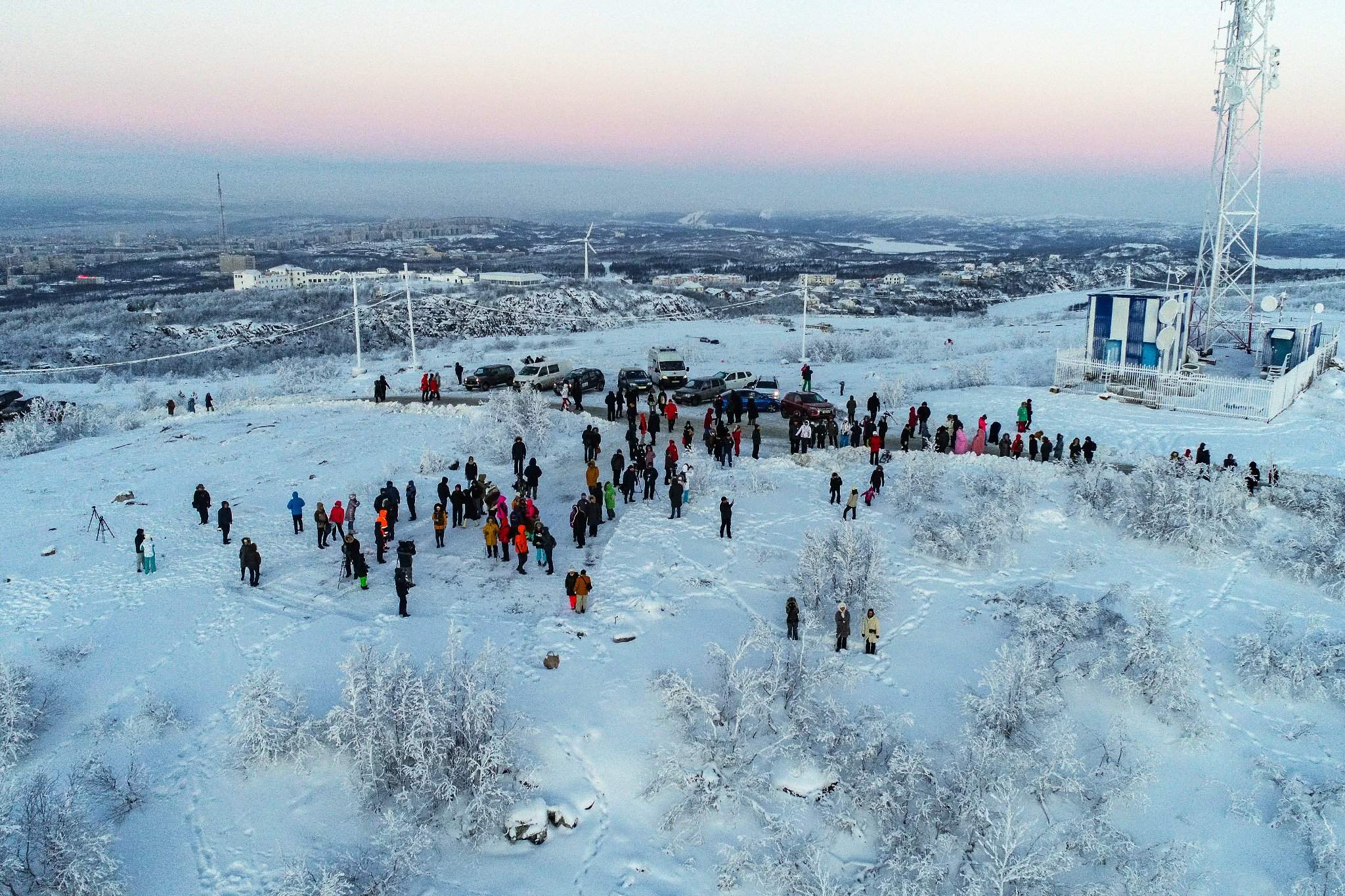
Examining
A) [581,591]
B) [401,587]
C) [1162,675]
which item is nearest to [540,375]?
[401,587]

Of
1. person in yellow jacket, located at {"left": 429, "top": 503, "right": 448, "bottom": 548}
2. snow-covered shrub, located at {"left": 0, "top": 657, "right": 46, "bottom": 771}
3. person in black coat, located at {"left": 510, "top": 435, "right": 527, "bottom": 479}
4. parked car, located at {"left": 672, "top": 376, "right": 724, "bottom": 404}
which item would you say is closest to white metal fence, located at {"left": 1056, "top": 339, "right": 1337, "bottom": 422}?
parked car, located at {"left": 672, "top": 376, "right": 724, "bottom": 404}

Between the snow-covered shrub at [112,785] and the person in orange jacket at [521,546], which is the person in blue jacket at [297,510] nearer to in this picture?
the person in orange jacket at [521,546]

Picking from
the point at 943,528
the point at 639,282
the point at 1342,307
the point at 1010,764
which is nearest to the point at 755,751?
the point at 1010,764

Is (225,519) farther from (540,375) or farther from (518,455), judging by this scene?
(540,375)

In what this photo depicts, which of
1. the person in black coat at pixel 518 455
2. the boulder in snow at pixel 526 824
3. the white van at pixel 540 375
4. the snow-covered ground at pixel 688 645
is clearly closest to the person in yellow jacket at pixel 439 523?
the snow-covered ground at pixel 688 645

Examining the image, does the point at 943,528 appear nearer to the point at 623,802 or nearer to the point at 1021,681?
the point at 1021,681

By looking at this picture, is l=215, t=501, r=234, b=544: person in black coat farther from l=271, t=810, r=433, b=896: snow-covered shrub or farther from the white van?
the white van
